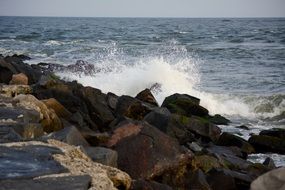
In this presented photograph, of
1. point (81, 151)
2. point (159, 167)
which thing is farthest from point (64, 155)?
point (159, 167)

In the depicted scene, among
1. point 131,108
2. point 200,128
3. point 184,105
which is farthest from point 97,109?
point 184,105

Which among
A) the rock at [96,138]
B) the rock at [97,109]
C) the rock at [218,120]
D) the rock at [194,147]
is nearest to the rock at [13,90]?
the rock at [97,109]

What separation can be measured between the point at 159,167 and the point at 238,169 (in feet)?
6.57

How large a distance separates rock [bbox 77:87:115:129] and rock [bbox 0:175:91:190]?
396 centimetres

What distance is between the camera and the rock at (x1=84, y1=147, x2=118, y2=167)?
150 inches

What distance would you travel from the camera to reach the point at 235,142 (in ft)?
25.5

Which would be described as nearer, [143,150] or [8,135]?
[8,135]

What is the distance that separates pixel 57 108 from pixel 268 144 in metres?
3.91

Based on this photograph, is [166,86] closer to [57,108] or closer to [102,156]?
[57,108]

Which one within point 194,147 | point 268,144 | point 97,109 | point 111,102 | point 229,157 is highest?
point 97,109

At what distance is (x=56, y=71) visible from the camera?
1579 centimetres

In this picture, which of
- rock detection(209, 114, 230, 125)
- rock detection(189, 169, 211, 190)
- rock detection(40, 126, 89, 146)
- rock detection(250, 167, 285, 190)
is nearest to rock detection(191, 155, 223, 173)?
rock detection(189, 169, 211, 190)

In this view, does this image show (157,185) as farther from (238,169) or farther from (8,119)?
(238,169)

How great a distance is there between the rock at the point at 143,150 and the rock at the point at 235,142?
10.2 feet
